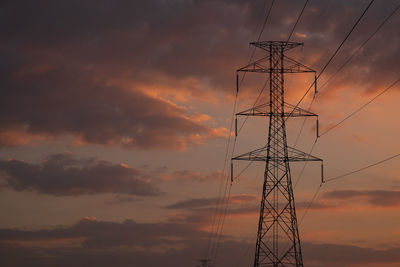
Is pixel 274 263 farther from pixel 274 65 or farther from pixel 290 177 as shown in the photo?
pixel 274 65

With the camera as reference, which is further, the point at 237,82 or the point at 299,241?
the point at 237,82

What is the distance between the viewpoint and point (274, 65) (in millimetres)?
69188

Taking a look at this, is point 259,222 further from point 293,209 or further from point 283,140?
point 283,140

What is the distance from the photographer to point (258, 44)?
68812 millimetres

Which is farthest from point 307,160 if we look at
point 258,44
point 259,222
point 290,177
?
point 258,44

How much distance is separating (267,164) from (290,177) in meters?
2.35

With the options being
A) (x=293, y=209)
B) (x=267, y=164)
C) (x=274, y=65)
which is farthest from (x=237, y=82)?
(x=293, y=209)

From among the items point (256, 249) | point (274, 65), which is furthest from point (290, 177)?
point (274, 65)

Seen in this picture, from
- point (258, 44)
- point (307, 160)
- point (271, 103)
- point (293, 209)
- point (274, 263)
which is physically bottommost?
point (274, 263)

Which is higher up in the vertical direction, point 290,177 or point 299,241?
point 290,177

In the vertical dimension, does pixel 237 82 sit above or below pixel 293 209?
above

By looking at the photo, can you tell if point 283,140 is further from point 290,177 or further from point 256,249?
point 256,249

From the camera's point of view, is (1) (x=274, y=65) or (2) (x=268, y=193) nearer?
(2) (x=268, y=193)

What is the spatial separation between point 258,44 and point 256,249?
57.8 ft
